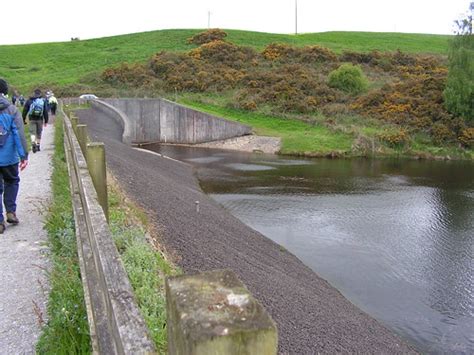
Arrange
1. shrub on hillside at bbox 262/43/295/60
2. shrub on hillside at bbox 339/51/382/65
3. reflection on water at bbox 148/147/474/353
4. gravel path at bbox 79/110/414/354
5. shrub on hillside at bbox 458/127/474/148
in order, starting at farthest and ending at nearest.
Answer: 1. shrub on hillside at bbox 339/51/382/65
2. shrub on hillside at bbox 262/43/295/60
3. shrub on hillside at bbox 458/127/474/148
4. reflection on water at bbox 148/147/474/353
5. gravel path at bbox 79/110/414/354

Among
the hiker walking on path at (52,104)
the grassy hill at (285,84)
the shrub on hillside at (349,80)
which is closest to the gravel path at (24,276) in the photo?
the hiker walking on path at (52,104)

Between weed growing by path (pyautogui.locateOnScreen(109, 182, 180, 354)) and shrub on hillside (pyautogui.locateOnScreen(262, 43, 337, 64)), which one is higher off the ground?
shrub on hillside (pyautogui.locateOnScreen(262, 43, 337, 64))

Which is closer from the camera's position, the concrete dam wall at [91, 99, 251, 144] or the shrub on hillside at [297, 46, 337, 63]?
the concrete dam wall at [91, 99, 251, 144]

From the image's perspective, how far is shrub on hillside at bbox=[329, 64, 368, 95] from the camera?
173 feet

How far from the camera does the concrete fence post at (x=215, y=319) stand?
1399 millimetres

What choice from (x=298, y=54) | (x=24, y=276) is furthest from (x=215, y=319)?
(x=298, y=54)

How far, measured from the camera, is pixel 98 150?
20.2 ft

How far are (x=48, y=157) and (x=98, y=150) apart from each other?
33.2 ft

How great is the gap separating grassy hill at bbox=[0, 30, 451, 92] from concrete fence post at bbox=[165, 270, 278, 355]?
6315 cm

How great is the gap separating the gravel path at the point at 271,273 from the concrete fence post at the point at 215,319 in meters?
7.63

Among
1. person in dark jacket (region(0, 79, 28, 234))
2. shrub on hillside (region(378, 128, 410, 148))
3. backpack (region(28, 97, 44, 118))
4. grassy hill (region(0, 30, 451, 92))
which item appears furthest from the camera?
grassy hill (region(0, 30, 451, 92))

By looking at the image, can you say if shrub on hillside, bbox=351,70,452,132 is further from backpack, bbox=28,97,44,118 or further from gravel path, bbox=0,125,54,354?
gravel path, bbox=0,125,54,354

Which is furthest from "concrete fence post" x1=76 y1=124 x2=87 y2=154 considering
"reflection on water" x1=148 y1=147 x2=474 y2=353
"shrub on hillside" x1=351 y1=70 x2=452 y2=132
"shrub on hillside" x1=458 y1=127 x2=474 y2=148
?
"shrub on hillside" x1=351 y1=70 x2=452 y2=132

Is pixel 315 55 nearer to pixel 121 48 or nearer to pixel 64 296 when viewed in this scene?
pixel 121 48
